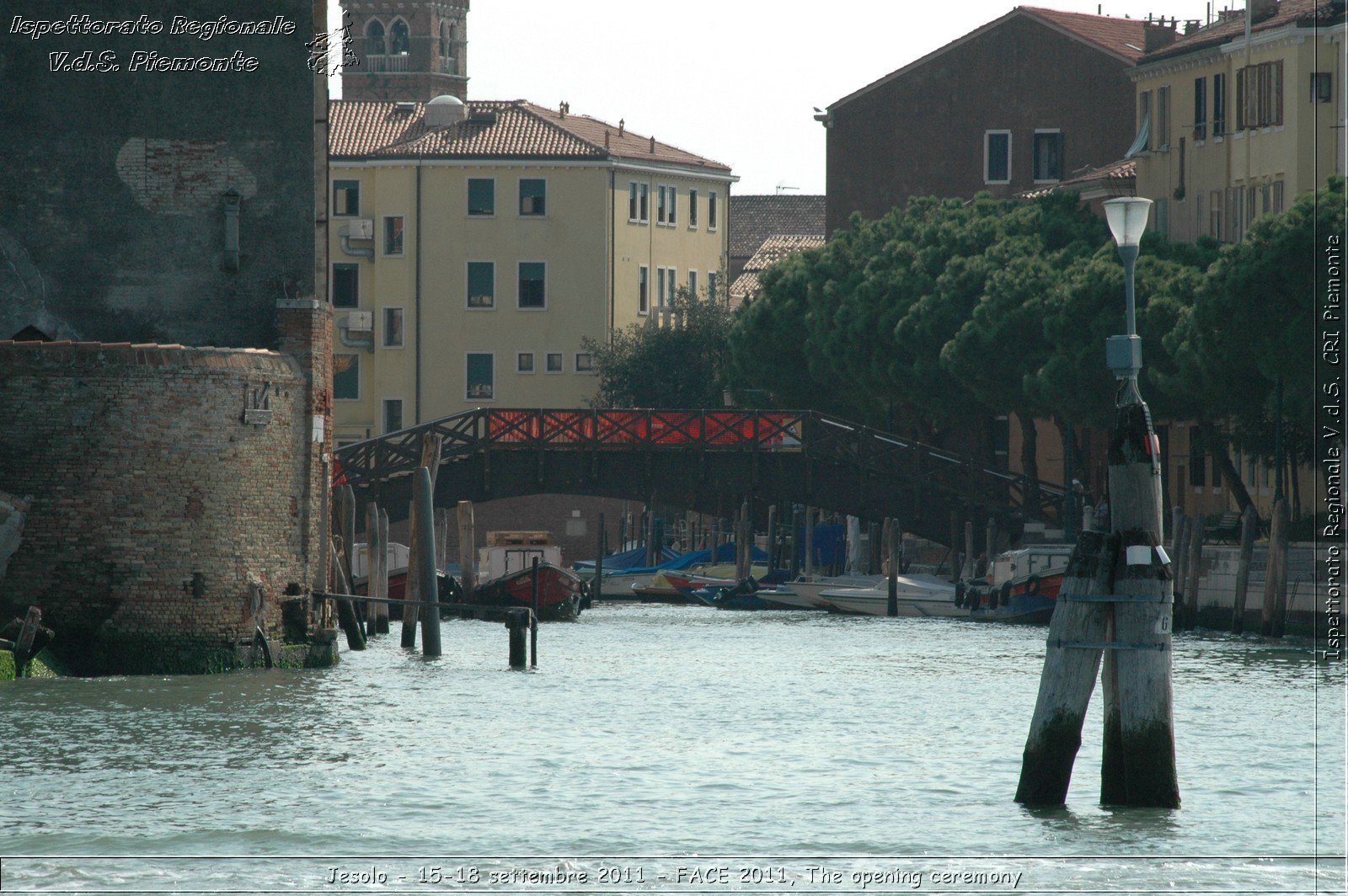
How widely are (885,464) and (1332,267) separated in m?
21.8

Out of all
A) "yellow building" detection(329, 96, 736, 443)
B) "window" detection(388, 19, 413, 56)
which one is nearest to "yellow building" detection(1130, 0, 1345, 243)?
"yellow building" detection(329, 96, 736, 443)

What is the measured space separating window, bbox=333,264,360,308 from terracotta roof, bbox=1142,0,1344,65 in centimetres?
2354

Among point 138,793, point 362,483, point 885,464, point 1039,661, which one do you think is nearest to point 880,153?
point 885,464

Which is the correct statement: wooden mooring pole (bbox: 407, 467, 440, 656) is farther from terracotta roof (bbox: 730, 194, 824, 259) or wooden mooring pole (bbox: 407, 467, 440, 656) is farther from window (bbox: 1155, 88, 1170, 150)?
terracotta roof (bbox: 730, 194, 824, 259)

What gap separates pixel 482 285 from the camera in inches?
2650

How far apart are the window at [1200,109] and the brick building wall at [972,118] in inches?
402

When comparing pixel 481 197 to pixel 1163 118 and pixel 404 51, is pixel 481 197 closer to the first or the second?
pixel 1163 118

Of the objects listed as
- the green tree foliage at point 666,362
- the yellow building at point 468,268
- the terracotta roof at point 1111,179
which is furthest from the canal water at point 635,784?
the yellow building at point 468,268

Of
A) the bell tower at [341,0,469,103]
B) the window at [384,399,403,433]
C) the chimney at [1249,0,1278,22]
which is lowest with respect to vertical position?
the window at [384,399,403,433]

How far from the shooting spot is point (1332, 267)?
26234mm

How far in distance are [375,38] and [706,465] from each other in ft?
162

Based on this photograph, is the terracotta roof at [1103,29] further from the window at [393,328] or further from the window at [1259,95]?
the window at [393,328]

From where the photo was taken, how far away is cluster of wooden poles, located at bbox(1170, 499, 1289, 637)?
33.6 meters

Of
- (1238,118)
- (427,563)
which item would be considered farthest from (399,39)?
(427,563)
